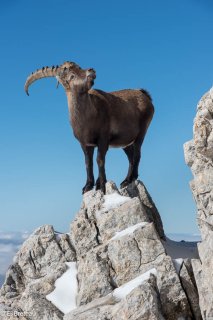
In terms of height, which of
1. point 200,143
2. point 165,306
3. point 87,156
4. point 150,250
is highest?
point 87,156

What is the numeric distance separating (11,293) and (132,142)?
296 inches

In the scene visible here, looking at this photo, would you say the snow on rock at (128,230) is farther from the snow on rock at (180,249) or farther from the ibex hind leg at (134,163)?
the ibex hind leg at (134,163)

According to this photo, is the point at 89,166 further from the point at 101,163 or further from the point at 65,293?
the point at 65,293

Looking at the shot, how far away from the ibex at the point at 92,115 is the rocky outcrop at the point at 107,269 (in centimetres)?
166

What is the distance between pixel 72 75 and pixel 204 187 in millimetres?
6270

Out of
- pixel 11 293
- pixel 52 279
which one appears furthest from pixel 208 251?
pixel 11 293

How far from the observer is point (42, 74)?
19703mm

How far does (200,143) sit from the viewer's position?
1484cm

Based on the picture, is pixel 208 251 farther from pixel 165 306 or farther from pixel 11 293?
pixel 11 293

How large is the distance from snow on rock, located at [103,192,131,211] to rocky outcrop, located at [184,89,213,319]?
224 cm

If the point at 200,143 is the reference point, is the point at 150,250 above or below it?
below

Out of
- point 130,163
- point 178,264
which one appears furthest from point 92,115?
point 178,264

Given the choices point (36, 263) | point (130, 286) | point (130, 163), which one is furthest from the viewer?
point (130, 163)

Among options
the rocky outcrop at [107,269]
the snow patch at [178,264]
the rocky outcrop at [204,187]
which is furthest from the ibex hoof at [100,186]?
the snow patch at [178,264]
